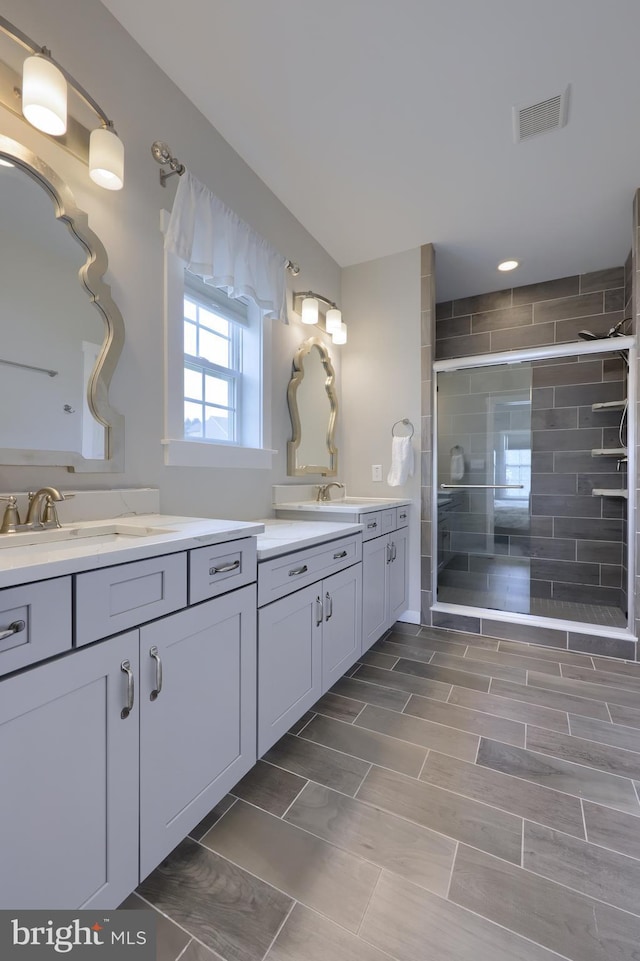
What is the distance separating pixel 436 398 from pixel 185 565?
2348 mm

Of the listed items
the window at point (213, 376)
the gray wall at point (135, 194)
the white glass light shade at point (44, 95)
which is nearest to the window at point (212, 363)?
the window at point (213, 376)

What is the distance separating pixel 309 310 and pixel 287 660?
6.42 feet

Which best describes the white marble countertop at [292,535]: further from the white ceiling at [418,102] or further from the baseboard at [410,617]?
the white ceiling at [418,102]

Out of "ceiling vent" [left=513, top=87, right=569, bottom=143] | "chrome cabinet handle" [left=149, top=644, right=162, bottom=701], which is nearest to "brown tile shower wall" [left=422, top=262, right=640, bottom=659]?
"ceiling vent" [left=513, top=87, right=569, bottom=143]

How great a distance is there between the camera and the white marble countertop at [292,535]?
1367 mm

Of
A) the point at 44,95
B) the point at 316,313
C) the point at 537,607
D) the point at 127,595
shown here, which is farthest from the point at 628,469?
the point at 44,95

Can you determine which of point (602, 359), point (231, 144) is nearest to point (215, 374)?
point (231, 144)

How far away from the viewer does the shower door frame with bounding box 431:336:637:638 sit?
7.79 ft

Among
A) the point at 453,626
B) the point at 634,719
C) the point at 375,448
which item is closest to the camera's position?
the point at 634,719

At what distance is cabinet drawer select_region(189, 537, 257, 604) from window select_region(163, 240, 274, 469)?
639 millimetres

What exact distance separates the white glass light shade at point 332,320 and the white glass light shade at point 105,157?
159 cm

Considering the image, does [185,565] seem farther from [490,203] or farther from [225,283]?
[490,203]

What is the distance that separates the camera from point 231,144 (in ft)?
6.51

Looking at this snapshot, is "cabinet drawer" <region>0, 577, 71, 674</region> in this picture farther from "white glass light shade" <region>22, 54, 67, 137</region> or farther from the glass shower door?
the glass shower door
